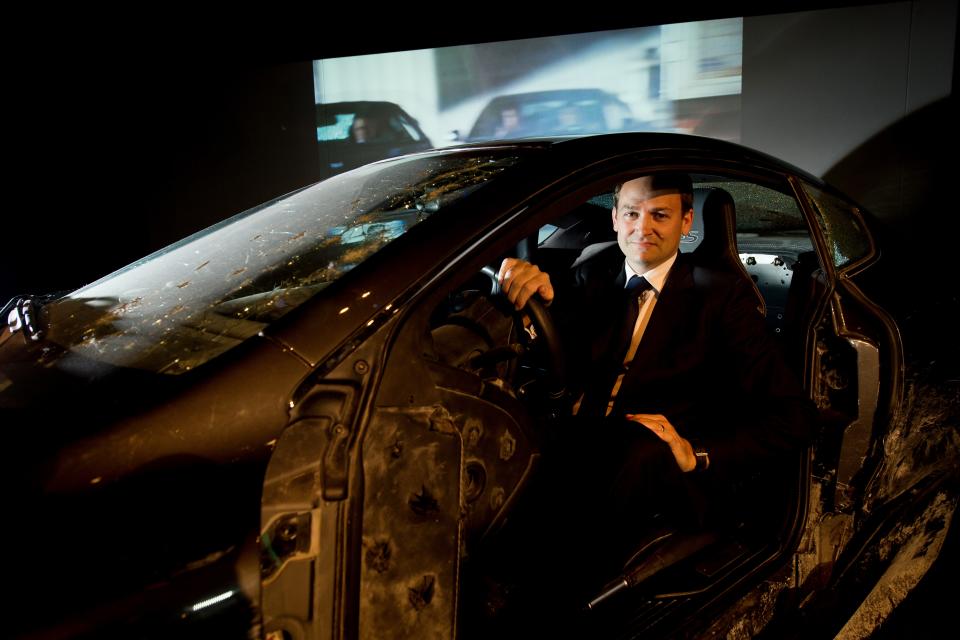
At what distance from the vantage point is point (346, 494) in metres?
0.95

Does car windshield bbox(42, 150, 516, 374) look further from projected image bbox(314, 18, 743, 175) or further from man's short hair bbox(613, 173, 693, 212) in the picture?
projected image bbox(314, 18, 743, 175)

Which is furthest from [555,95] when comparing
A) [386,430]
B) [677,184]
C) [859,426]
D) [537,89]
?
[386,430]

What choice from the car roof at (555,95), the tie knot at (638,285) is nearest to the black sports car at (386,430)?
the tie knot at (638,285)

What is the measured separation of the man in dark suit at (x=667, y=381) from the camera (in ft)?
4.90

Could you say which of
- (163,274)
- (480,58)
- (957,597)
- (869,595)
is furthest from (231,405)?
(480,58)

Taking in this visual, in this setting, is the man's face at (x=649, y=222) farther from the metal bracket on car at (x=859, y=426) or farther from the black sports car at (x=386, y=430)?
the metal bracket on car at (x=859, y=426)

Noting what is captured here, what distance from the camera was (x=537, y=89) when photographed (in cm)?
489

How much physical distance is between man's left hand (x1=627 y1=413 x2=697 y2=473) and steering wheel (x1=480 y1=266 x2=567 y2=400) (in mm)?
206

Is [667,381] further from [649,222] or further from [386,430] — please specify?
[386,430]

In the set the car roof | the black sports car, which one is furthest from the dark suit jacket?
the car roof

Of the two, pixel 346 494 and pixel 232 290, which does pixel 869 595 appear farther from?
pixel 232 290

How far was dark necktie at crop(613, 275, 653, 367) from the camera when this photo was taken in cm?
177

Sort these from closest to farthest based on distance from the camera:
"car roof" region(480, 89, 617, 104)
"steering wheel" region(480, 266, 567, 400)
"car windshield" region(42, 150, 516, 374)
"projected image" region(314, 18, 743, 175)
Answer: "car windshield" region(42, 150, 516, 374) < "steering wheel" region(480, 266, 567, 400) < "projected image" region(314, 18, 743, 175) < "car roof" region(480, 89, 617, 104)

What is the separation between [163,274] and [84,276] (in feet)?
16.5
